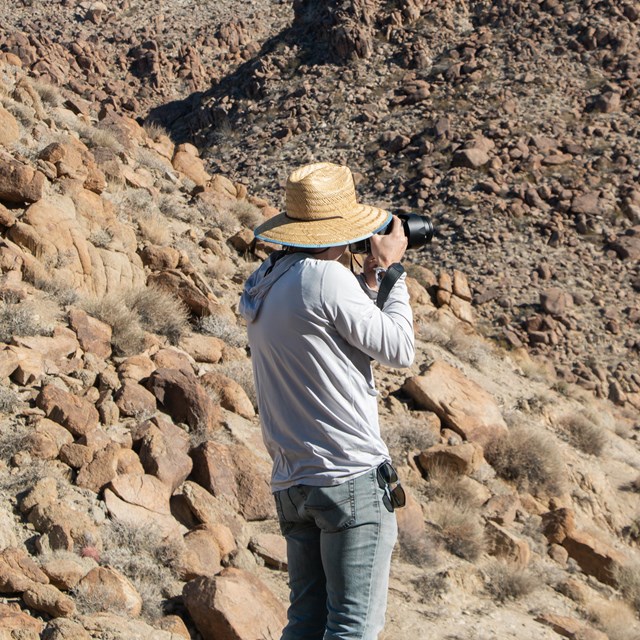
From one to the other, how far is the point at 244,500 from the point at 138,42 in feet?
85.6

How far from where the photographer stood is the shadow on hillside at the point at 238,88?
24500 millimetres

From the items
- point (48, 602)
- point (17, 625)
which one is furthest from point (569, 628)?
point (17, 625)

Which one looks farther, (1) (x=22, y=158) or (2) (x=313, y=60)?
(2) (x=313, y=60)

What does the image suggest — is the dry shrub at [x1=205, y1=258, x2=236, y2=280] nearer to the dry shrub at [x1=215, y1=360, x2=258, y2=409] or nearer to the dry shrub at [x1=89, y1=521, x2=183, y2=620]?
the dry shrub at [x1=215, y1=360, x2=258, y2=409]

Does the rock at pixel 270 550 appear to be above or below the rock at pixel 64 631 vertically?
below

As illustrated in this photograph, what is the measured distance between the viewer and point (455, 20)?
24.5 m

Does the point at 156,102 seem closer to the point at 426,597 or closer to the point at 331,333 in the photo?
the point at 426,597

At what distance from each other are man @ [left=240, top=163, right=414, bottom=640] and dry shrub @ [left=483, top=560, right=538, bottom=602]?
3994 mm

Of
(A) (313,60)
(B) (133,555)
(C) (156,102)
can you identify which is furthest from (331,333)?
(C) (156,102)

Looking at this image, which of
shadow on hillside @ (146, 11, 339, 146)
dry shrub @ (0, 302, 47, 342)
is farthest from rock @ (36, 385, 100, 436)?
shadow on hillside @ (146, 11, 339, 146)

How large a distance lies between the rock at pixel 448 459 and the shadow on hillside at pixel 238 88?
56.9ft

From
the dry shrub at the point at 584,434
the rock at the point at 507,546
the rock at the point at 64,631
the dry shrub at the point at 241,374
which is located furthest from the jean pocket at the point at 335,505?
the dry shrub at the point at 584,434

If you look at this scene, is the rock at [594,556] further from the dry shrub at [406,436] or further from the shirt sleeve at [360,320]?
the shirt sleeve at [360,320]

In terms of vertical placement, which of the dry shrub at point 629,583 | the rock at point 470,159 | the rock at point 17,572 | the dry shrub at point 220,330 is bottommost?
the dry shrub at point 629,583
